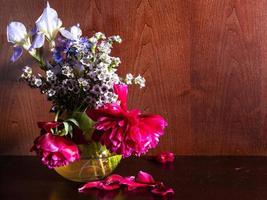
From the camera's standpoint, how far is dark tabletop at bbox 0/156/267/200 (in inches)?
34.8

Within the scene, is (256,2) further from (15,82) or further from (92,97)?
(15,82)

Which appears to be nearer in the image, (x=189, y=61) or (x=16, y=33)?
(x=16, y=33)

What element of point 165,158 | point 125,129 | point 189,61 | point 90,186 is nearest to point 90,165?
point 90,186

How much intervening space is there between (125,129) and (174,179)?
0.22 meters

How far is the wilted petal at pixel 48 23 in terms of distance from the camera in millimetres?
902

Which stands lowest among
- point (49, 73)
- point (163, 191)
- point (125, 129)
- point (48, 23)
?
point (163, 191)

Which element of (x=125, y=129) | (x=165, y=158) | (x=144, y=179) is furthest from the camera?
(x=165, y=158)

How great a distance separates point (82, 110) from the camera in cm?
92

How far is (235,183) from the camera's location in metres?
0.94

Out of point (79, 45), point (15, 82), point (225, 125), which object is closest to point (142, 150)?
point (79, 45)

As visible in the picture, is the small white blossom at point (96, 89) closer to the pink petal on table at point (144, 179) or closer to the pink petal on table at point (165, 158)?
the pink petal on table at point (144, 179)

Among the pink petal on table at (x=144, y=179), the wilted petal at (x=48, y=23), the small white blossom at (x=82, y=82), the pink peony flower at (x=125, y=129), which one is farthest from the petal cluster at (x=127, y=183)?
the wilted petal at (x=48, y=23)

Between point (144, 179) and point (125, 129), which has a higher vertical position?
point (125, 129)

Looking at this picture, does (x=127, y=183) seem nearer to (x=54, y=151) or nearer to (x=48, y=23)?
(x=54, y=151)
